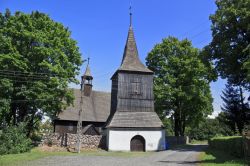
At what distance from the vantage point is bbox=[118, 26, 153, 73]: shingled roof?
4138 cm

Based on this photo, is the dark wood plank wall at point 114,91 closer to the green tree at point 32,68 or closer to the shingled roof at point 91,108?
the shingled roof at point 91,108

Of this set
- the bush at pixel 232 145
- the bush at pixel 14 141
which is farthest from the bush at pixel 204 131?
the bush at pixel 14 141

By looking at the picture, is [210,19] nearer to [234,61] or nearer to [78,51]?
[234,61]

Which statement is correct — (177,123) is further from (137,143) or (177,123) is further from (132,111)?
(137,143)

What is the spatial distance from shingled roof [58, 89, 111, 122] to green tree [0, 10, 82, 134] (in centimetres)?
884

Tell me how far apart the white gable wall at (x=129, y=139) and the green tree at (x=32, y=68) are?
22.3 ft

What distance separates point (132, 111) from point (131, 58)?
7743 mm

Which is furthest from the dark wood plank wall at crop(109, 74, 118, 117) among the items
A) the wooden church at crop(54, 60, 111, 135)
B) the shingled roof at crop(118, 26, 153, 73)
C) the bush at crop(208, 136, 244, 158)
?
the bush at crop(208, 136, 244, 158)

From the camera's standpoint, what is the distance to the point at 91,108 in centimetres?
4844

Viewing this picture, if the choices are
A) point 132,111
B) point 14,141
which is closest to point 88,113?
point 132,111

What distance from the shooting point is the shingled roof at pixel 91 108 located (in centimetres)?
4556

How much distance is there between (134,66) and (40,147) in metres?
16.1

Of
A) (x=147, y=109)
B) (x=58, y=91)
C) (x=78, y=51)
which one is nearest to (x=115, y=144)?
(x=147, y=109)

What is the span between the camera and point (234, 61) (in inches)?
1300
